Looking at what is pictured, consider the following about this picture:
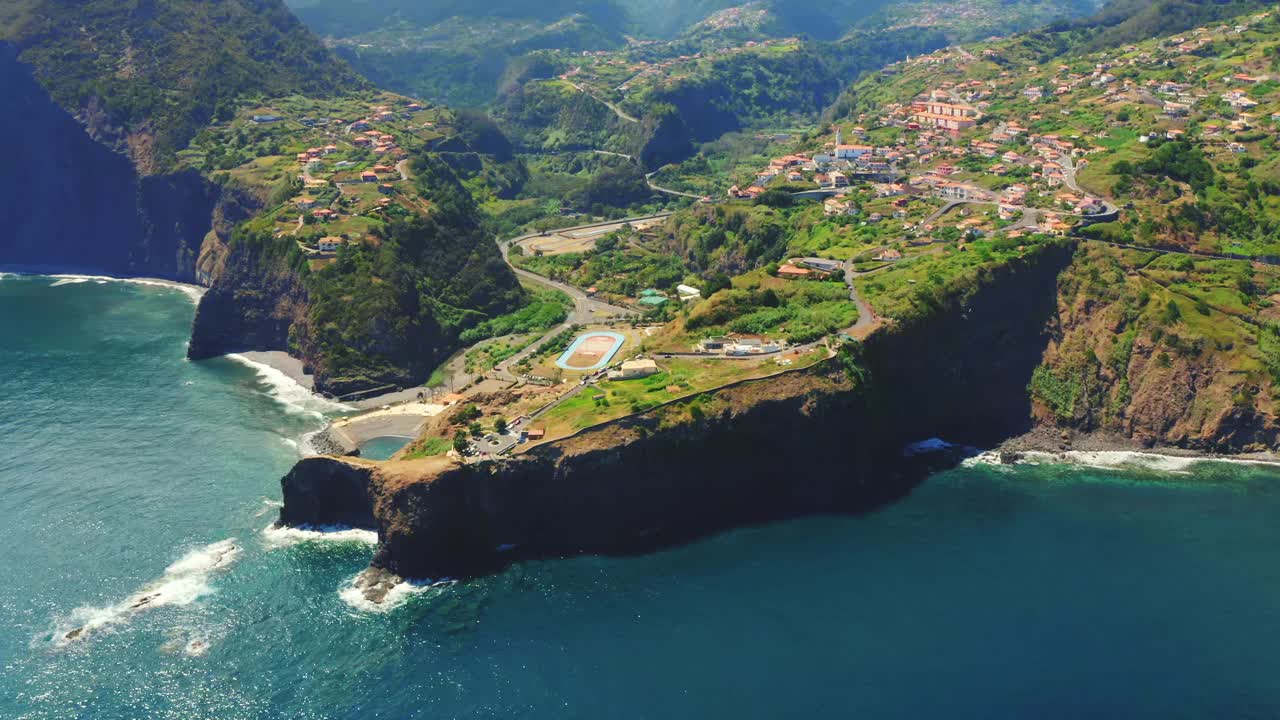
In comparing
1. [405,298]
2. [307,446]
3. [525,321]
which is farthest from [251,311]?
[307,446]

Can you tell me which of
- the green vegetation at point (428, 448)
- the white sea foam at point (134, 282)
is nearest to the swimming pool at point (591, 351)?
the green vegetation at point (428, 448)

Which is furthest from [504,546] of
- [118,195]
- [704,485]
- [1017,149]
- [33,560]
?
[118,195]

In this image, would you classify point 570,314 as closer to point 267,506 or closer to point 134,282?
point 267,506

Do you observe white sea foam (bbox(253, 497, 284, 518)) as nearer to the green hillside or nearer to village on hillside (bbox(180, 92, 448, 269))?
village on hillside (bbox(180, 92, 448, 269))

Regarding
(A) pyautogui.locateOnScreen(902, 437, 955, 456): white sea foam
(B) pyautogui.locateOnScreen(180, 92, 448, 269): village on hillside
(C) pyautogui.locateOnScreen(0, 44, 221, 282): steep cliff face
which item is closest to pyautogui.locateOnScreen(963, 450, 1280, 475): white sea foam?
(A) pyautogui.locateOnScreen(902, 437, 955, 456): white sea foam

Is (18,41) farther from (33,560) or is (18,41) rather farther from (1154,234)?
(1154,234)
